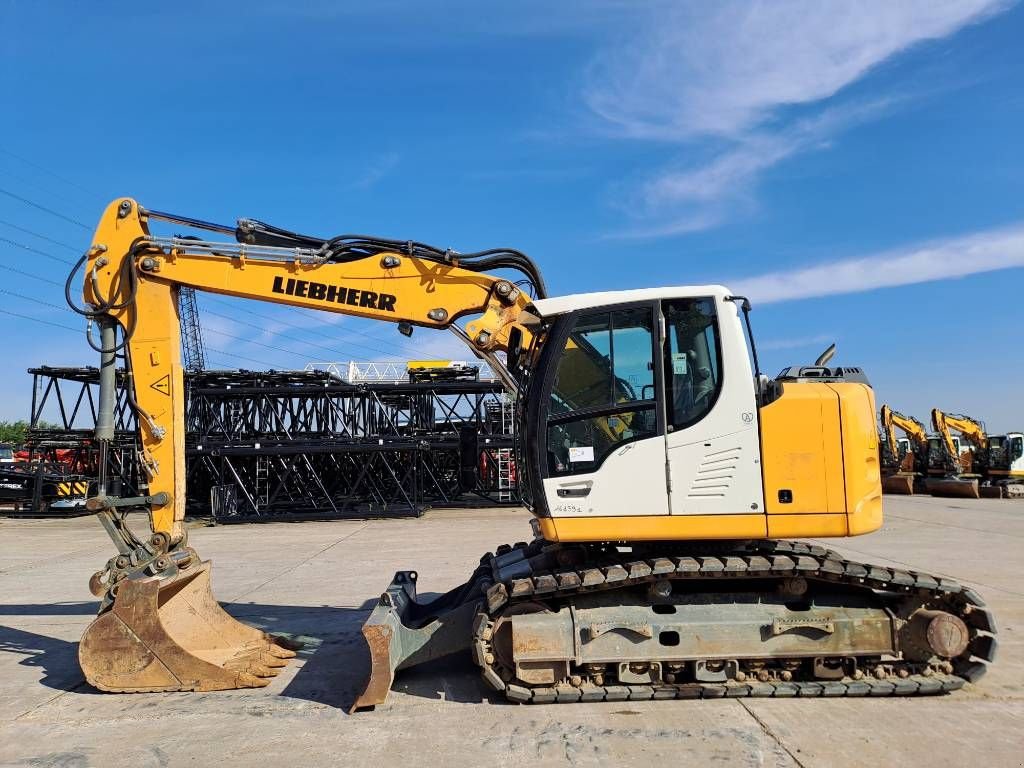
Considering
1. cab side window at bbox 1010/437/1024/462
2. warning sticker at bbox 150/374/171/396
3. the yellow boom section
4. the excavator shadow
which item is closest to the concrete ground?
the excavator shadow

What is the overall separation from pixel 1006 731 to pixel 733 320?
10.8 feet

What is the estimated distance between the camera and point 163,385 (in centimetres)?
667

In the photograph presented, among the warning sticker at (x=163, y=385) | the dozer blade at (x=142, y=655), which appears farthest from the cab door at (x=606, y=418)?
the warning sticker at (x=163, y=385)

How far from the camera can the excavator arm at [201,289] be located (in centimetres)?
659

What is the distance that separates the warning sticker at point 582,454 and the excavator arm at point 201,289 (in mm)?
1321

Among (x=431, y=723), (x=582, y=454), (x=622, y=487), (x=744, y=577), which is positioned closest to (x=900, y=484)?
(x=744, y=577)

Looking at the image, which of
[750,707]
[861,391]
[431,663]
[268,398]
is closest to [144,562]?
[431,663]

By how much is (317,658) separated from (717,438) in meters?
4.26

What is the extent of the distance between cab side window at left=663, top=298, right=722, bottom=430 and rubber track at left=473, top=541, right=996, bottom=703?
1121 millimetres

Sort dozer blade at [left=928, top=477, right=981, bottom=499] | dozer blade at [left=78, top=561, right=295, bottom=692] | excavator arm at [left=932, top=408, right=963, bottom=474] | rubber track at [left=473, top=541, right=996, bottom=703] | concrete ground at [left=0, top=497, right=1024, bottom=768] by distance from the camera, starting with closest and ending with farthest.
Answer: concrete ground at [left=0, top=497, right=1024, bottom=768] < rubber track at [left=473, top=541, right=996, bottom=703] < dozer blade at [left=78, top=561, right=295, bottom=692] < dozer blade at [left=928, top=477, right=981, bottom=499] < excavator arm at [left=932, top=408, right=963, bottom=474]

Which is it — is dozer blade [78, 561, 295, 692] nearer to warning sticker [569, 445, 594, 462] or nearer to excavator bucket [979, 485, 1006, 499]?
warning sticker [569, 445, 594, 462]

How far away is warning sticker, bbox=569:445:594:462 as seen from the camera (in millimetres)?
5547

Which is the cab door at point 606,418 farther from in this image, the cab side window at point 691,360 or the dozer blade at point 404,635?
the dozer blade at point 404,635

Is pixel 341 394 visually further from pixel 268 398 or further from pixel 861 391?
pixel 861 391
